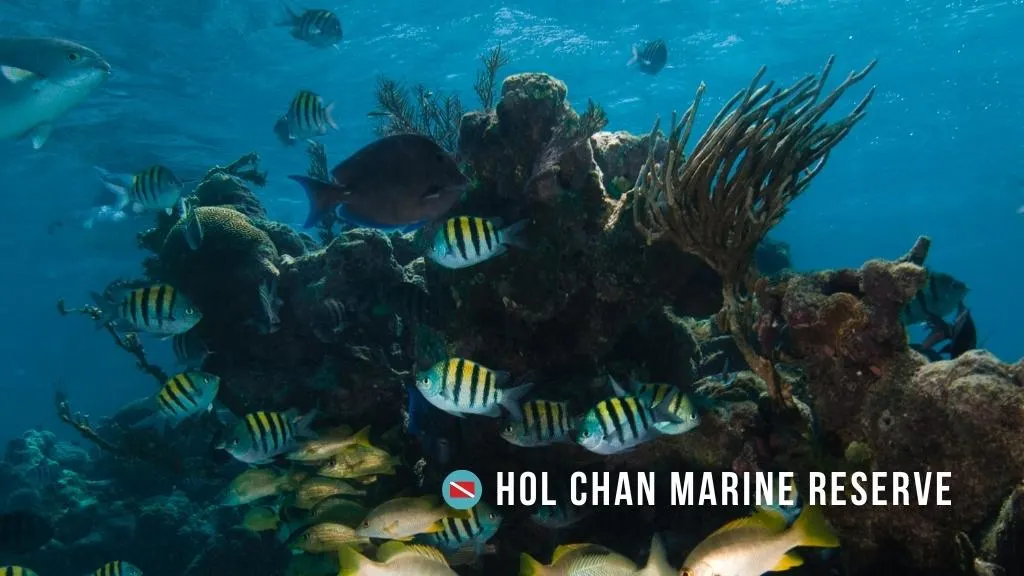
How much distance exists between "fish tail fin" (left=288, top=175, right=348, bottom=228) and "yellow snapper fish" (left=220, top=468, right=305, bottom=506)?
2.66 metres

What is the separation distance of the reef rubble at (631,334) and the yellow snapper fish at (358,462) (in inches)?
Answer: 35.6

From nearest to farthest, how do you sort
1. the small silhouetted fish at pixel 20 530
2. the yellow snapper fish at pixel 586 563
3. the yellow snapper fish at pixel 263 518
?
the yellow snapper fish at pixel 586 563 → the yellow snapper fish at pixel 263 518 → the small silhouetted fish at pixel 20 530

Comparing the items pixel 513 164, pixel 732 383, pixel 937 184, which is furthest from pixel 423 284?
pixel 937 184

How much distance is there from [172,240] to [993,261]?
79.4 m

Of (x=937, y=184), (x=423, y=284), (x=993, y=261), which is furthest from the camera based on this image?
(x=993, y=261)

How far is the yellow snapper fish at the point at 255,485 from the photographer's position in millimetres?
5305

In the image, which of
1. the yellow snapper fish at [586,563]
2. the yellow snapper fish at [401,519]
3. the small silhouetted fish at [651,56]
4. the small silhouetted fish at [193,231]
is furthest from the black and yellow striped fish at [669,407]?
the small silhouetted fish at [651,56]

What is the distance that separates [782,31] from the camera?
2333cm

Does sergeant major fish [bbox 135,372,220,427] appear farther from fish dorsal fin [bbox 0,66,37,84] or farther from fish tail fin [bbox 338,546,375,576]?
fish dorsal fin [bbox 0,66,37,84]

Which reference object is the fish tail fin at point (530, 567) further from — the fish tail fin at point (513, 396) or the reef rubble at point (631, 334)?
the reef rubble at point (631, 334)

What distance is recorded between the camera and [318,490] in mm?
5070

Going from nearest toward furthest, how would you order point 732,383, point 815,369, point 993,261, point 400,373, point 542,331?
point 815,369
point 732,383
point 542,331
point 400,373
point 993,261

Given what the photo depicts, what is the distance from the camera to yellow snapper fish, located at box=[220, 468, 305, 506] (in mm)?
5305

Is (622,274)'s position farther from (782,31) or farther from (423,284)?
(782,31)
